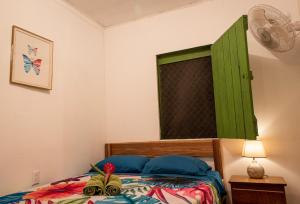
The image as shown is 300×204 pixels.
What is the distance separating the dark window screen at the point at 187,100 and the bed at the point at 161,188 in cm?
18

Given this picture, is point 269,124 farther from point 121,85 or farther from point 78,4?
point 78,4

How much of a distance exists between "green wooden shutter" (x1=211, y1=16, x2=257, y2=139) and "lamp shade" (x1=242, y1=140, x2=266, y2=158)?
23cm

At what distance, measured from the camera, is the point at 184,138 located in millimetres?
2898

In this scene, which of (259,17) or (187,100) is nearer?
(259,17)

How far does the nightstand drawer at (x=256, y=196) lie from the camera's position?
204 centimetres

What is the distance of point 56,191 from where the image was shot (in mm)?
1826

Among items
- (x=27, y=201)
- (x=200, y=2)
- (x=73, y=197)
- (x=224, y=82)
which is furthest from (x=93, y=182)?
(x=200, y=2)

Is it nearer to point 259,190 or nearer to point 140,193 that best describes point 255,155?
point 259,190

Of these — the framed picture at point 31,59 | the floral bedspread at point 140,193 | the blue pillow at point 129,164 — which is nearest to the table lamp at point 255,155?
the floral bedspread at point 140,193

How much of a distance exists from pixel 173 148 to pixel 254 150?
2.99ft

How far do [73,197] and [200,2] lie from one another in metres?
2.61

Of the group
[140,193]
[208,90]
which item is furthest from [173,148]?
[140,193]

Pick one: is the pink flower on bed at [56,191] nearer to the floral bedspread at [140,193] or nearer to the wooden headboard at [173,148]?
the floral bedspread at [140,193]

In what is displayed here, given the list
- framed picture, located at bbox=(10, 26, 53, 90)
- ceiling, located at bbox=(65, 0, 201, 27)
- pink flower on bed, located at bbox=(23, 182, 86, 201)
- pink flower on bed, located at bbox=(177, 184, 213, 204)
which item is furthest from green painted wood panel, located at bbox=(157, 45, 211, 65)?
pink flower on bed, located at bbox=(23, 182, 86, 201)
